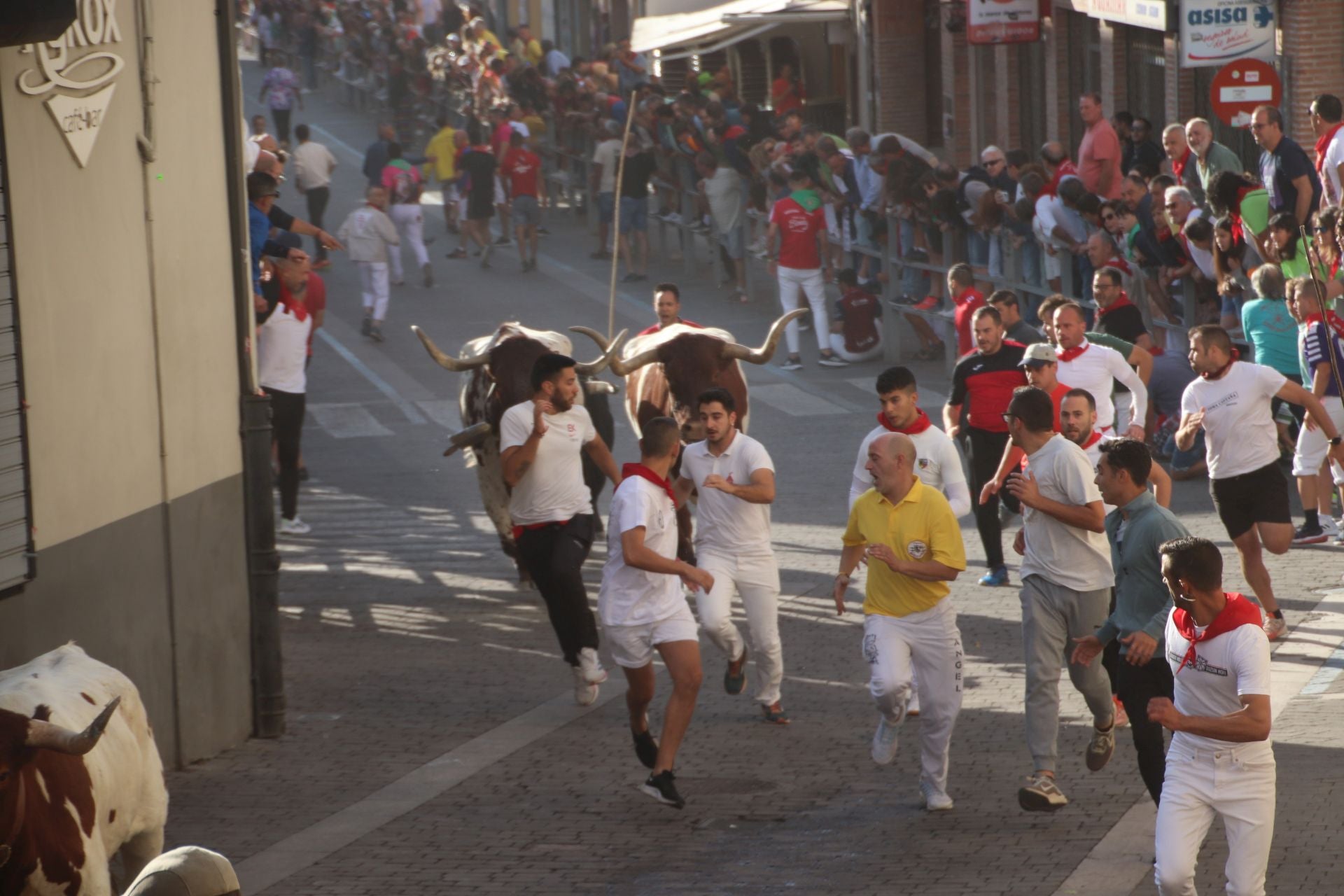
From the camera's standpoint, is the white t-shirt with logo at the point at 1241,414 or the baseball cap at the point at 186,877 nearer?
the baseball cap at the point at 186,877

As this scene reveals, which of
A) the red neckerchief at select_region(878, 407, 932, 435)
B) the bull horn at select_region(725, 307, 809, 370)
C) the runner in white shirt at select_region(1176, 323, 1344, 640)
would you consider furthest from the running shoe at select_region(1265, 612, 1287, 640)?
the bull horn at select_region(725, 307, 809, 370)

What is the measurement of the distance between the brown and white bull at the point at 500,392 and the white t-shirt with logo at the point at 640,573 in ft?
11.6

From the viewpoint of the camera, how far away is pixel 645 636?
9.45m

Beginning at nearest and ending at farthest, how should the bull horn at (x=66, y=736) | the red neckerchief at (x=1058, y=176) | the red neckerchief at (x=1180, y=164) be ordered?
the bull horn at (x=66, y=736)
the red neckerchief at (x=1180, y=164)
the red neckerchief at (x=1058, y=176)

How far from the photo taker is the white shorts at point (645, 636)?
30.9 ft

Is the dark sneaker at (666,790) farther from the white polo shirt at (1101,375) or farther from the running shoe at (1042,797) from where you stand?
the white polo shirt at (1101,375)

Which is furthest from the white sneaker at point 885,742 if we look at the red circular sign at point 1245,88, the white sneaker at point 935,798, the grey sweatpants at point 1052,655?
the red circular sign at point 1245,88

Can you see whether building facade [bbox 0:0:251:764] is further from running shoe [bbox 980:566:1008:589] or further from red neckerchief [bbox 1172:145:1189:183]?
red neckerchief [bbox 1172:145:1189:183]

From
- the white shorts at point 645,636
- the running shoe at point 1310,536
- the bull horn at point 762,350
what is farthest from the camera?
the running shoe at point 1310,536

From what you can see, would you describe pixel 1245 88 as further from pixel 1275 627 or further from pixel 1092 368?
pixel 1275 627

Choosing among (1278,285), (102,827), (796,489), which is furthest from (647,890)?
(796,489)

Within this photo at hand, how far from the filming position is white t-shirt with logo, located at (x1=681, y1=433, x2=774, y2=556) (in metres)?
10.5

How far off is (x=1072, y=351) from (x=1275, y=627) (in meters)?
2.19

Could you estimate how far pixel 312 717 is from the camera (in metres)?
11.3
